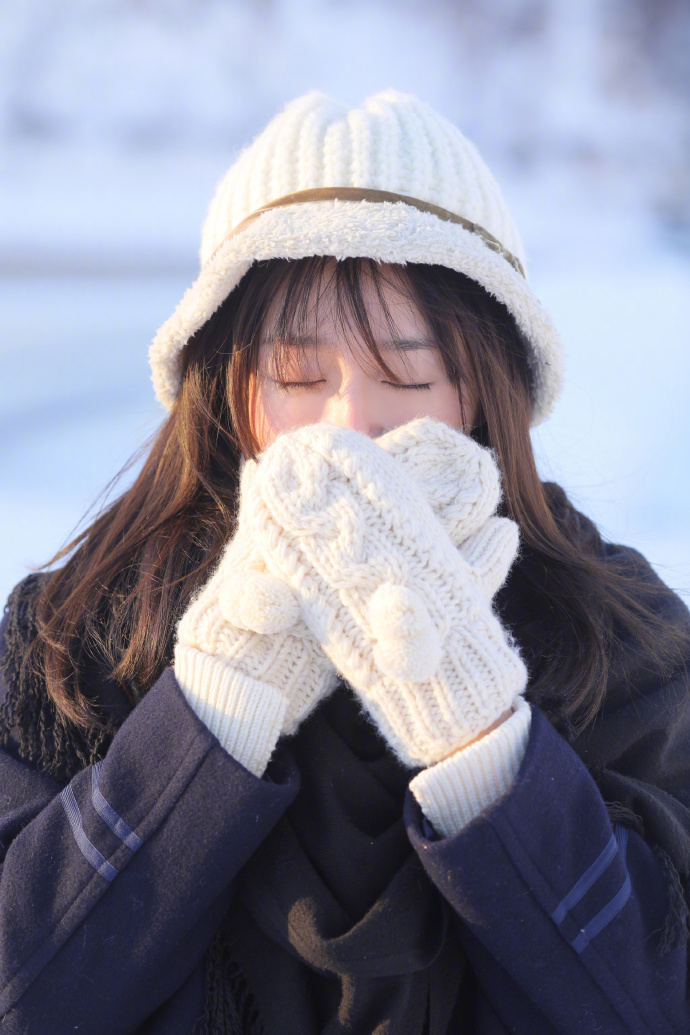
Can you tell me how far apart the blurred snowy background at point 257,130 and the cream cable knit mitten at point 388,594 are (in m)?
0.90

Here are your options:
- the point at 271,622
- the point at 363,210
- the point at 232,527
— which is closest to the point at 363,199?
the point at 363,210

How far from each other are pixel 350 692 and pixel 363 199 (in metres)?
0.67

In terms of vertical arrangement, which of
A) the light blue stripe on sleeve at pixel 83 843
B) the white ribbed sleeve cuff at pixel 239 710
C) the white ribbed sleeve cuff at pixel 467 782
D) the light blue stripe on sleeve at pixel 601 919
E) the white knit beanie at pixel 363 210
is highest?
the white knit beanie at pixel 363 210

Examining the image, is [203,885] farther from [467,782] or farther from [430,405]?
[430,405]

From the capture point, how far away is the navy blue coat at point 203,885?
0.65 metres

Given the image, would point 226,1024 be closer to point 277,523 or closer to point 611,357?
point 277,523

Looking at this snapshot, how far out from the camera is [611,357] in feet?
6.93

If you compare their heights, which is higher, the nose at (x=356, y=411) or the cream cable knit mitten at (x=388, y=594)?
the nose at (x=356, y=411)

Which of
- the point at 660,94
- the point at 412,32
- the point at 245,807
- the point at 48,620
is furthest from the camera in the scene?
the point at 660,94

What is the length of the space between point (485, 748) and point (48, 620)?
2.19 ft

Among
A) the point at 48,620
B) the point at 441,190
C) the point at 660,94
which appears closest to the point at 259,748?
the point at 48,620

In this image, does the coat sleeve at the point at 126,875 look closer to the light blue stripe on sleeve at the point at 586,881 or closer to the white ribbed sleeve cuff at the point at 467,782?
the white ribbed sleeve cuff at the point at 467,782

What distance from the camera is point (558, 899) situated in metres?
0.67

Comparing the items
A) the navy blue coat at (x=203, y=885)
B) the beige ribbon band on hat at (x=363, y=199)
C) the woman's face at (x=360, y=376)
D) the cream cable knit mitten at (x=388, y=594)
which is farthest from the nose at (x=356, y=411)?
the navy blue coat at (x=203, y=885)
